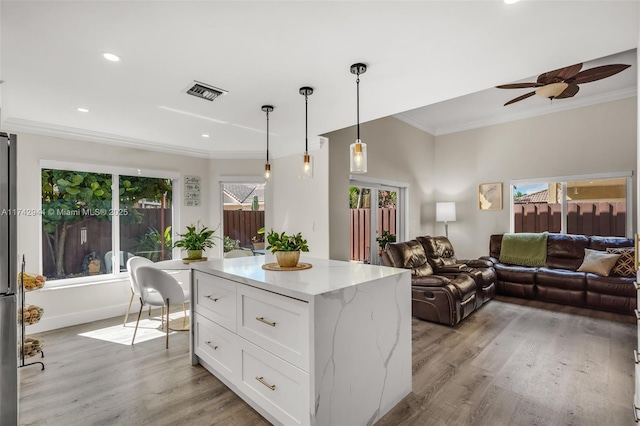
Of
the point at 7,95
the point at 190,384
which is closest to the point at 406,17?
the point at 190,384

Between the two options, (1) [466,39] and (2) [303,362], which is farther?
(1) [466,39]

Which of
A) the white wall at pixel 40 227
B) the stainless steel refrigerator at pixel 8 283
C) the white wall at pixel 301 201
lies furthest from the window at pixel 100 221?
the stainless steel refrigerator at pixel 8 283

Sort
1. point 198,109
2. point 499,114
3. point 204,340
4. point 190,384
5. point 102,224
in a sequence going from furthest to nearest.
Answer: point 499,114, point 102,224, point 198,109, point 204,340, point 190,384

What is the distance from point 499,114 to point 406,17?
Answer: 4.79 metres

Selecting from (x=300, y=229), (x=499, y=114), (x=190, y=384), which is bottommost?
(x=190, y=384)

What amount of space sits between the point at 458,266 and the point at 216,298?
329 centimetres

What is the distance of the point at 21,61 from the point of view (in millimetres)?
2168

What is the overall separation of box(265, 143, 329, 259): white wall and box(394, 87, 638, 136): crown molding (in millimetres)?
2036

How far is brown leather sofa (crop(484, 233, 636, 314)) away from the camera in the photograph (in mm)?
3975

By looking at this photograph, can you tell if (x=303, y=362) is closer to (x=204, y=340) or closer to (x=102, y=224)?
(x=204, y=340)

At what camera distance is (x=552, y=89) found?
3.46 meters

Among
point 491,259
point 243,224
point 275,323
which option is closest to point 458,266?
point 491,259

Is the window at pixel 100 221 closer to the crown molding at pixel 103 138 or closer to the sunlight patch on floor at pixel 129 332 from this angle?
the crown molding at pixel 103 138

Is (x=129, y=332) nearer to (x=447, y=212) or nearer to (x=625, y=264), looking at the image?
(x=447, y=212)
